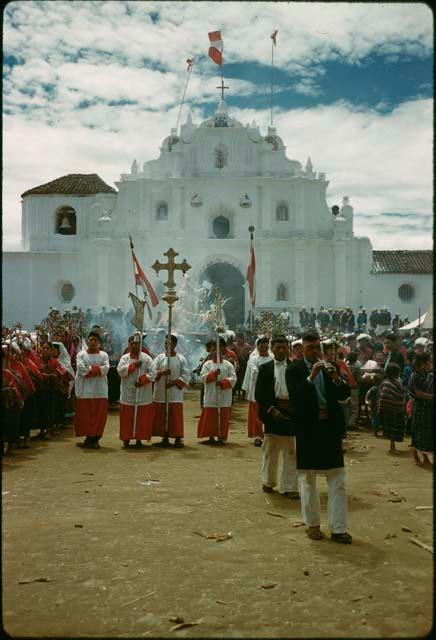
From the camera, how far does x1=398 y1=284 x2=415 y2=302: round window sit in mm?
34906

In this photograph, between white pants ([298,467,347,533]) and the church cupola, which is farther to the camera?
the church cupola

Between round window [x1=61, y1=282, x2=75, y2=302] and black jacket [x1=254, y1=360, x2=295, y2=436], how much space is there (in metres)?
Result: 29.5

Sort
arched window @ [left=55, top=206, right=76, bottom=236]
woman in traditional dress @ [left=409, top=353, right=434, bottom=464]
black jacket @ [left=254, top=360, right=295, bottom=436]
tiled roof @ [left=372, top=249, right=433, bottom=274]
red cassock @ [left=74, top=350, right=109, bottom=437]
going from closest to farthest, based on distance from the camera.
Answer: black jacket @ [left=254, top=360, right=295, bottom=436] → woman in traditional dress @ [left=409, top=353, right=434, bottom=464] → red cassock @ [left=74, top=350, right=109, bottom=437] → tiled roof @ [left=372, top=249, right=433, bottom=274] → arched window @ [left=55, top=206, right=76, bottom=236]

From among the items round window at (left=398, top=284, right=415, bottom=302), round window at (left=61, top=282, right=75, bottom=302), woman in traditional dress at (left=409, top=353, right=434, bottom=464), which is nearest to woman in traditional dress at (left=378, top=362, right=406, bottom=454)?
woman in traditional dress at (left=409, top=353, right=434, bottom=464)

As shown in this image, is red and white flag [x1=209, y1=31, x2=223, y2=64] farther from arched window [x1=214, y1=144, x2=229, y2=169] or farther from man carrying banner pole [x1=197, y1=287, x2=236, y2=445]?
man carrying banner pole [x1=197, y1=287, x2=236, y2=445]

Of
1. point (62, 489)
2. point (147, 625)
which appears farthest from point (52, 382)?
point (147, 625)

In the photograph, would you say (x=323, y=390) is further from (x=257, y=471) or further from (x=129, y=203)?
(x=129, y=203)

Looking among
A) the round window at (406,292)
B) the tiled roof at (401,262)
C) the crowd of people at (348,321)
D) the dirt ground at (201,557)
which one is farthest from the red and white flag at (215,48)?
the dirt ground at (201,557)

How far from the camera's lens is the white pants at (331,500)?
5.52m

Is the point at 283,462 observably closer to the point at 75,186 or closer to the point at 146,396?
the point at 146,396

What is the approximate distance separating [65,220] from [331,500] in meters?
33.3

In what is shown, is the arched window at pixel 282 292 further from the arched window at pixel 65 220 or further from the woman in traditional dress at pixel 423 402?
the woman in traditional dress at pixel 423 402

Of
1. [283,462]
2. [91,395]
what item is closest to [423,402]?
[283,462]

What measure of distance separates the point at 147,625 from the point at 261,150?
107ft
